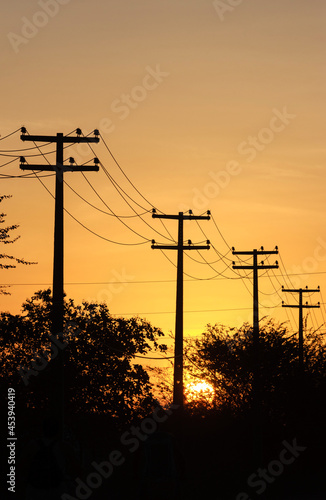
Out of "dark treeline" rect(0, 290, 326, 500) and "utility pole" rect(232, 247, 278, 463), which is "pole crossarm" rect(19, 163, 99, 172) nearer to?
"dark treeline" rect(0, 290, 326, 500)

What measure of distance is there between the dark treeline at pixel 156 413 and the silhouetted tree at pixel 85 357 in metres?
0.04

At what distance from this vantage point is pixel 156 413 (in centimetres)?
3788

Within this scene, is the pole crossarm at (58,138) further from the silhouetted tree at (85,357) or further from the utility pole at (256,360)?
the utility pole at (256,360)

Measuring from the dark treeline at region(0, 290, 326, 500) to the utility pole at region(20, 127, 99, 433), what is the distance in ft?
2.16

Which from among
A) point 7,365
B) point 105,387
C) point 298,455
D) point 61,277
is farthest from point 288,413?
point 61,277

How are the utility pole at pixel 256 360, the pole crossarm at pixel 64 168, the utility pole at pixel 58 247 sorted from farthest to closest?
the utility pole at pixel 256 360 < the pole crossarm at pixel 64 168 < the utility pole at pixel 58 247

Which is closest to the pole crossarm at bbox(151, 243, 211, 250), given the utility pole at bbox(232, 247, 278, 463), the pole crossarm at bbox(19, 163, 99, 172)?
the utility pole at bbox(232, 247, 278, 463)

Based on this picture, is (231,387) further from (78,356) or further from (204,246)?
(78,356)

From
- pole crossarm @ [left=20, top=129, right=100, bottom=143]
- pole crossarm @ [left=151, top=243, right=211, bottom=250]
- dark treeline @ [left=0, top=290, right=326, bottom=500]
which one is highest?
pole crossarm @ [left=20, top=129, right=100, bottom=143]

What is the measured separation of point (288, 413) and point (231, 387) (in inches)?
191

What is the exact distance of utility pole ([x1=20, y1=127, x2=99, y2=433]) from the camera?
23.9 meters

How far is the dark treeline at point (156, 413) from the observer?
2828cm

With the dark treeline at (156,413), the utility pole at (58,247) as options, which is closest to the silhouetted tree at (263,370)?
the dark treeline at (156,413)

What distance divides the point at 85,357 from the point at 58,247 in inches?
377
